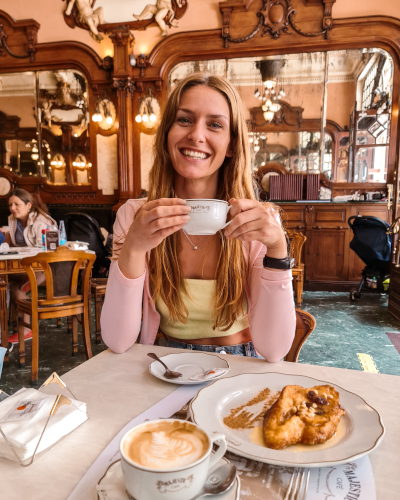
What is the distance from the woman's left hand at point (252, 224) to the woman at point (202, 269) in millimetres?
69

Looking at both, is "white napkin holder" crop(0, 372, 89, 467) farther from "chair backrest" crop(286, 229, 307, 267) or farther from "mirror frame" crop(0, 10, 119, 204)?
"mirror frame" crop(0, 10, 119, 204)

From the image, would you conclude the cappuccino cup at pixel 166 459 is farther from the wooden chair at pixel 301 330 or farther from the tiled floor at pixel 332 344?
the tiled floor at pixel 332 344

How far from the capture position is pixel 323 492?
0.47m

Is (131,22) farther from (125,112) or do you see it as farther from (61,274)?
(61,274)

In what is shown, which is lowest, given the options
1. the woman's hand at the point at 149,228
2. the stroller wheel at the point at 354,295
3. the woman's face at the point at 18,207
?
the stroller wheel at the point at 354,295

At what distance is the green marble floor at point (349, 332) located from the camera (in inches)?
115

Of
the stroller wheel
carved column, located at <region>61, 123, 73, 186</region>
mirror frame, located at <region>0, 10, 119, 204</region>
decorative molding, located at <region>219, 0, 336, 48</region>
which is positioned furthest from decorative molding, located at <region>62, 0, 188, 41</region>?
the stroller wheel

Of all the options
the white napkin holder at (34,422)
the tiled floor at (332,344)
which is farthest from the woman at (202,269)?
the tiled floor at (332,344)

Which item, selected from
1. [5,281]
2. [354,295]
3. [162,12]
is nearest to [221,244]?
[5,281]

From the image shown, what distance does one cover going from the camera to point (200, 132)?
1.16 m

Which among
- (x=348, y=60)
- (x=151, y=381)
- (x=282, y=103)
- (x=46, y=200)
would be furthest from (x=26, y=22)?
(x=151, y=381)

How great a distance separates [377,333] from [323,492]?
349 cm

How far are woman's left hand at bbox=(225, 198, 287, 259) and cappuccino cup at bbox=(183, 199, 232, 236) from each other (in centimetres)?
4

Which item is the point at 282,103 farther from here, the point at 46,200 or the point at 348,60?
the point at 46,200
